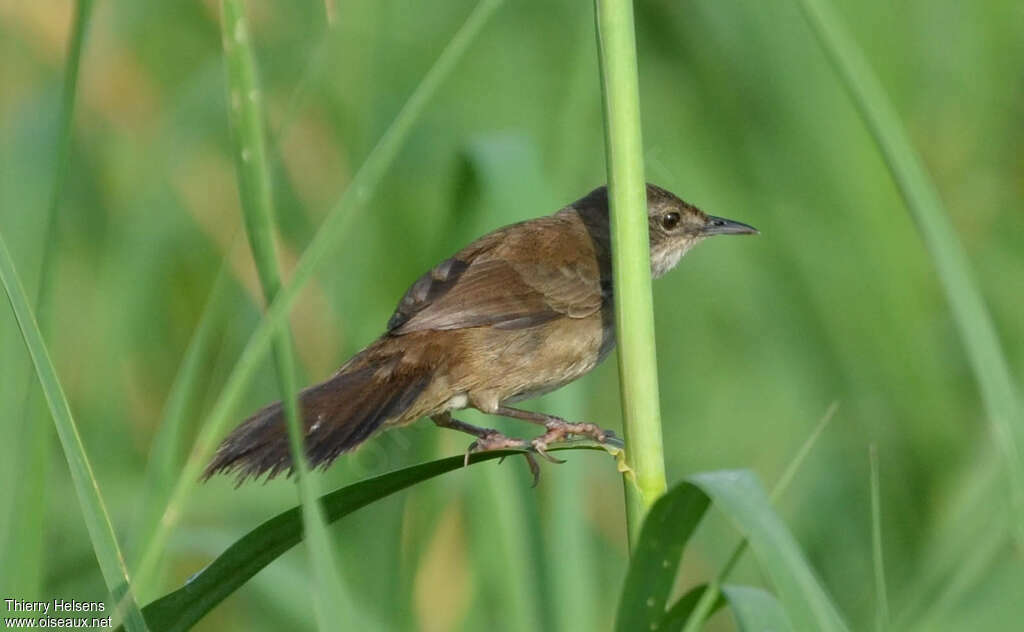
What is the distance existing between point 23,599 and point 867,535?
2.33 m

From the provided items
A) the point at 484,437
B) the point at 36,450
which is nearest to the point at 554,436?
the point at 484,437

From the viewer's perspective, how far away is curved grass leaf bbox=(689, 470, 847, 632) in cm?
132

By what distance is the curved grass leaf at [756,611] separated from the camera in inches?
55.4

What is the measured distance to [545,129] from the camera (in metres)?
4.12

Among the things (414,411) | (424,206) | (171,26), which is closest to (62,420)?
(414,411)

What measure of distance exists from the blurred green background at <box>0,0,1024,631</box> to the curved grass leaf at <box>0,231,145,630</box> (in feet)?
3.90

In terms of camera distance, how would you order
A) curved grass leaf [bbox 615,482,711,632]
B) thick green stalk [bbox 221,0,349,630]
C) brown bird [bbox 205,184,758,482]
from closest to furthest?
thick green stalk [bbox 221,0,349,630], curved grass leaf [bbox 615,482,711,632], brown bird [bbox 205,184,758,482]

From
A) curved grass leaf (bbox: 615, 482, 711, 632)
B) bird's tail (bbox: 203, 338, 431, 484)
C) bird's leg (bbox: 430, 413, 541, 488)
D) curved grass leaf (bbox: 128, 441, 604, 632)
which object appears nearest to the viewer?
curved grass leaf (bbox: 615, 482, 711, 632)

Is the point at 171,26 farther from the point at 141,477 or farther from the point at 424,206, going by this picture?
the point at 141,477

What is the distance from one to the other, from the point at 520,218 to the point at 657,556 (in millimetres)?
1484

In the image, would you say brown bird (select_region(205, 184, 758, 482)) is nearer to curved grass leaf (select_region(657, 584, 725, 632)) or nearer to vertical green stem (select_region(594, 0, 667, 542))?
vertical green stem (select_region(594, 0, 667, 542))

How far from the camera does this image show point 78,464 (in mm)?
1454

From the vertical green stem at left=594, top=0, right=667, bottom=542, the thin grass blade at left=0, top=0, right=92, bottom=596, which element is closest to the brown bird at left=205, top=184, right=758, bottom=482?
the thin grass blade at left=0, top=0, right=92, bottom=596

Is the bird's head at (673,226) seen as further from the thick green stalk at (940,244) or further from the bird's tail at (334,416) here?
the thick green stalk at (940,244)
